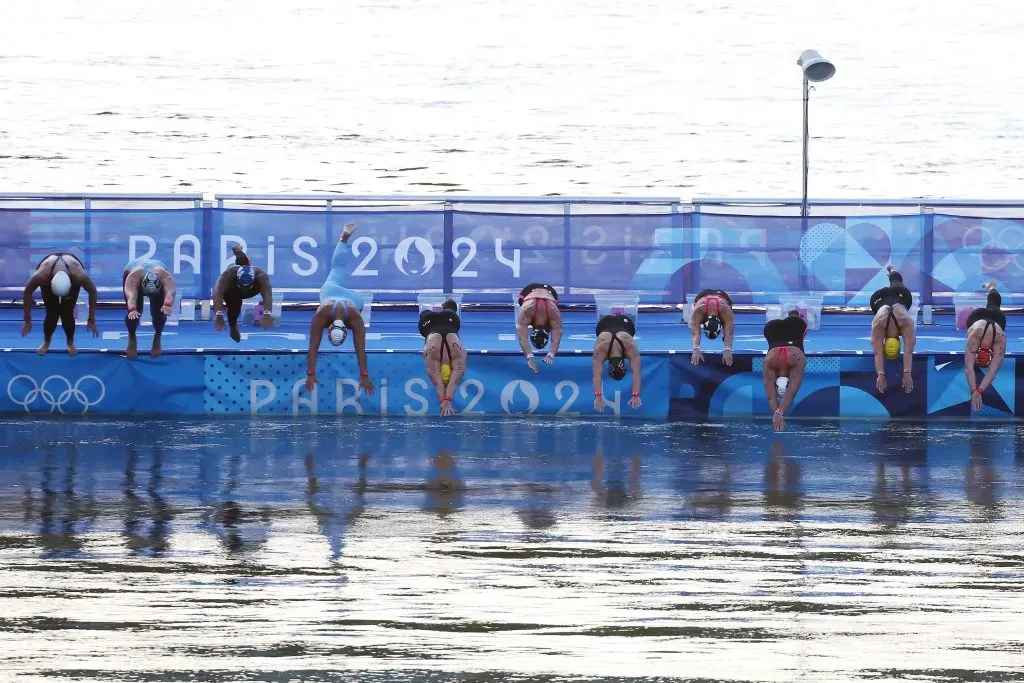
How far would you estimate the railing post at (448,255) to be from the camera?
19.6m

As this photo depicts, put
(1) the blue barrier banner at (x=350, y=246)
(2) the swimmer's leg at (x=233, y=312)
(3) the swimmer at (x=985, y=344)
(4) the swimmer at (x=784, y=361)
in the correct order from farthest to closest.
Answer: (1) the blue barrier banner at (x=350, y=246) < (2) the swimmer's leg at (x=233, y=312) < (3) the swimmer at (x=985, y=344) < (4) the swimmer at (x=784, y=361)

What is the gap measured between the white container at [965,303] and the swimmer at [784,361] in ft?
12.6

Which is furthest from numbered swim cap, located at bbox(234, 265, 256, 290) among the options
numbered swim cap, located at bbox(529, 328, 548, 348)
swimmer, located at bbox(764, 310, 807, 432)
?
swimmer, located at bbox(764, 310, 807, 432)

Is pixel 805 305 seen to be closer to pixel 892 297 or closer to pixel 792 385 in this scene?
pixel 892 297

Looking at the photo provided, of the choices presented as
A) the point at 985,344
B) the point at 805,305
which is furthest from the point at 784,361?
the point at 805,305

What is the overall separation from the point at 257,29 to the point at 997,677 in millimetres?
83339

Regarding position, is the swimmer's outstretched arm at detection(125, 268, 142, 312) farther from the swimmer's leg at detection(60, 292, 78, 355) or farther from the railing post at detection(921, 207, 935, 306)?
the railing post at detection(921, 207, 935, 306)

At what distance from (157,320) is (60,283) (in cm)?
119

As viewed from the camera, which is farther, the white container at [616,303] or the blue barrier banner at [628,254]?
the blue barrier banner at [628,254]

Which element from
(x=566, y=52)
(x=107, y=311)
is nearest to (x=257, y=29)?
(x=566, y=52)

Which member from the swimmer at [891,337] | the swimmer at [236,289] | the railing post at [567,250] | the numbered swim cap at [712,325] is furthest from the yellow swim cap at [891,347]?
the swimmer at [236,289]

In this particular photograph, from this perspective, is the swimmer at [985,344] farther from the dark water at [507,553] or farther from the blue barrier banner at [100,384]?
the blue barrier banner at [100,384]

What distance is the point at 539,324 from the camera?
1733 centimetres

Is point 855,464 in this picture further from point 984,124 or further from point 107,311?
point 984,124
